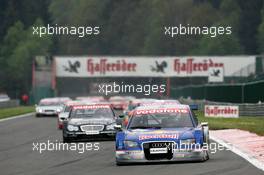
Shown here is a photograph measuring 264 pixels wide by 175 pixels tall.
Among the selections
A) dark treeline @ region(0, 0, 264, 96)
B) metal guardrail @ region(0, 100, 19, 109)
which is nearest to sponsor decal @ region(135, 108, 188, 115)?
metal guardrail @ region(0, 100, 19, 109)

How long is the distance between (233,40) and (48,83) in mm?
36603

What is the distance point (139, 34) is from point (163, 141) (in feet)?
433

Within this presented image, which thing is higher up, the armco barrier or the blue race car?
the armco barrier

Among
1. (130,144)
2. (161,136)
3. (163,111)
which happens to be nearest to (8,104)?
(163,111)

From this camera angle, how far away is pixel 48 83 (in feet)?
302

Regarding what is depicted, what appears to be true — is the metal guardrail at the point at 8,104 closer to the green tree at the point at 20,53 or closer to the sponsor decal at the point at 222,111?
the sponsor decal at the point at 222,111

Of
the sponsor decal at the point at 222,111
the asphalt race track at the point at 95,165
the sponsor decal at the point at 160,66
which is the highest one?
the sponsor decal at the point at 160,66

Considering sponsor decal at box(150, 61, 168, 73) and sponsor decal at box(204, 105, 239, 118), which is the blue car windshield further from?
sponsor decal at box(150, 61, 168, 73)

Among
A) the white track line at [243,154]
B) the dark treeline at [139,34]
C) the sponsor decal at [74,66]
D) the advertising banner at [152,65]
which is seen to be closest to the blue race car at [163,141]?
the white track line at [243,154]

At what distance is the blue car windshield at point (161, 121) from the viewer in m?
18.9

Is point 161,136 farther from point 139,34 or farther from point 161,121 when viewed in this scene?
point 139,34

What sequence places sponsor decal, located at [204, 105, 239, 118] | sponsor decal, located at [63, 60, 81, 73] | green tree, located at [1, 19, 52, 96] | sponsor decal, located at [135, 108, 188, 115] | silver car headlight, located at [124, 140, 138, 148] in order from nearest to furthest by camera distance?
silver car headlight, located at [124, 140, 138, 148], sponsor decal, located at [135, 108, 188, 115], sponsor decal, located at [204, 105, 239, 118], sponsor decal, located at [63, 60, 81, 73], green tree, located at [1, 19, 52, 96]

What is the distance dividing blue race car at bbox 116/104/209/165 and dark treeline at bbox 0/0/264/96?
329 feet

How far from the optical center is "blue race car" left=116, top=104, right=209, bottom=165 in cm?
1795
